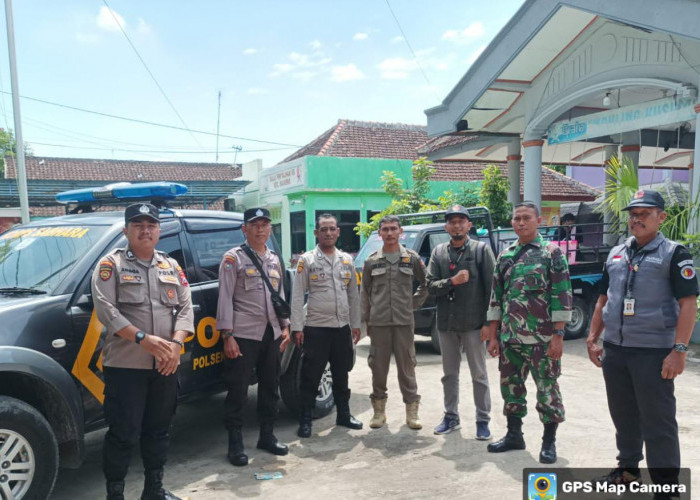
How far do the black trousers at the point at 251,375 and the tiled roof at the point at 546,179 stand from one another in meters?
16.9

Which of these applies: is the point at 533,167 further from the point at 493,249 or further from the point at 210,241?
the point at 210,241

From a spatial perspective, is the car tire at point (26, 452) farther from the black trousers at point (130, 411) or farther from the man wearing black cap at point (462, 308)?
the man wearing black cap at point (462, 308)

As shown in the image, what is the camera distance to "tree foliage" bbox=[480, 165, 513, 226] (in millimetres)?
12820

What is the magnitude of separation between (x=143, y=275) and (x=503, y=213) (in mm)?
10656

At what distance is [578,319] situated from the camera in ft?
29.3

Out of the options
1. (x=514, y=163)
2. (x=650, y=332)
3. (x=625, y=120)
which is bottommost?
(x=650, y=332)

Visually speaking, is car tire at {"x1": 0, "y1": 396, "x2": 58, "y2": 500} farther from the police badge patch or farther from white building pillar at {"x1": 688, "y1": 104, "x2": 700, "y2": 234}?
white building pillar at {"x1": 688, "y1": 104, "x2": 700, "y2": 234}

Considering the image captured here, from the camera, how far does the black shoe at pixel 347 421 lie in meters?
4.95

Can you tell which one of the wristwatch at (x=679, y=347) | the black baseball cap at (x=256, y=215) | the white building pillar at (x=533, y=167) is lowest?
the wristwatch at (x=679, y=347)

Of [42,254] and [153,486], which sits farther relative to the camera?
[42,254]

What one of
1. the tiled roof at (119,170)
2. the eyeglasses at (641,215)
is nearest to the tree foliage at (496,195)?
the eyeglasses at (641,215)

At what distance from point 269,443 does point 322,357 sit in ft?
2.67

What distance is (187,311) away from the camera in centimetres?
351

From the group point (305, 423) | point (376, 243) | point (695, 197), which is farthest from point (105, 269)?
point (695, 197)
